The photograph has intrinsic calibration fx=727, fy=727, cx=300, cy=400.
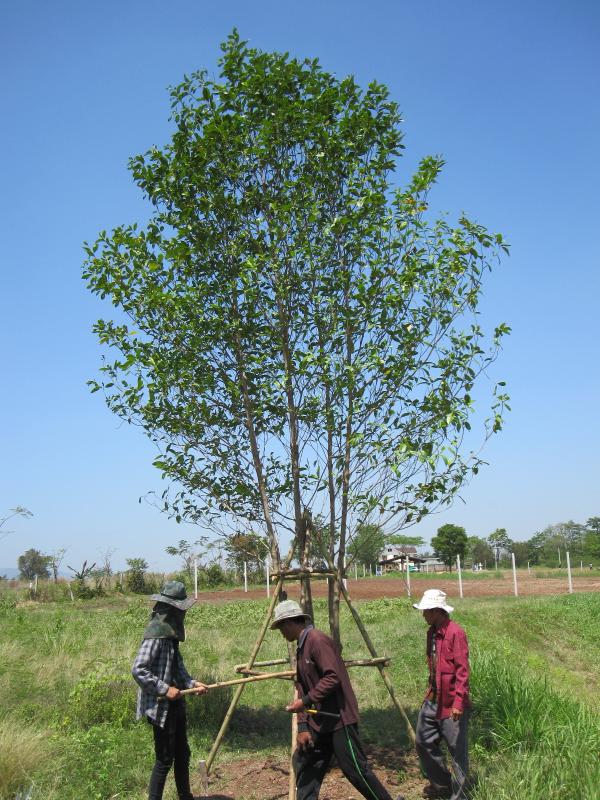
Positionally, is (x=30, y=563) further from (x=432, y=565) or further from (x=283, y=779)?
(x=283, y=779)

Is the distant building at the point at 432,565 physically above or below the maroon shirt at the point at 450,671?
below

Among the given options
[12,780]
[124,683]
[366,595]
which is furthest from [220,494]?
[366,595]

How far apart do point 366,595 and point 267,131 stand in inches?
865

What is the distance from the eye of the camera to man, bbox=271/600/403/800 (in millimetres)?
5418

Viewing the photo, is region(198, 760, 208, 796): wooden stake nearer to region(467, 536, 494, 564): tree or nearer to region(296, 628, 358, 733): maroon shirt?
region(296, 628, 358, 733): maroon shirt

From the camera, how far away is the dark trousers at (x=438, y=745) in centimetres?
643

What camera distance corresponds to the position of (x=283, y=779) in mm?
7473

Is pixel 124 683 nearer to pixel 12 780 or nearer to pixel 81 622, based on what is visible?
pixel 12 780

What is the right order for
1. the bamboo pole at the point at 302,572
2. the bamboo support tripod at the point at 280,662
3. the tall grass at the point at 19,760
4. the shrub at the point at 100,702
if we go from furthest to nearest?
the shrub at the point at 100,702 → the bamboo pole at the point at 302,572 → the bamboo support tripod at the point at 280,662 → the tall grass at the point at 19,760

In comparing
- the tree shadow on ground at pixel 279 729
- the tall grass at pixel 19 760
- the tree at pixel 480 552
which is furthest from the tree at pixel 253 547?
the tree at pixel 480 552

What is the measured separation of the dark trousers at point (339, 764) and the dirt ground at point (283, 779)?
1.53m

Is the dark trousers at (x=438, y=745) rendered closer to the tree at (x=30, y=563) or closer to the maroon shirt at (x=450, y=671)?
the maroon shirt at (x=450, y=671)

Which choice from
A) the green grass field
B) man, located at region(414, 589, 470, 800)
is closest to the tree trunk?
man, located at region(414, 589, 470, 800)

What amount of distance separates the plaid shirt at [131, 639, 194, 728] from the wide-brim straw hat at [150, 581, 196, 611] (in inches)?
12.6
